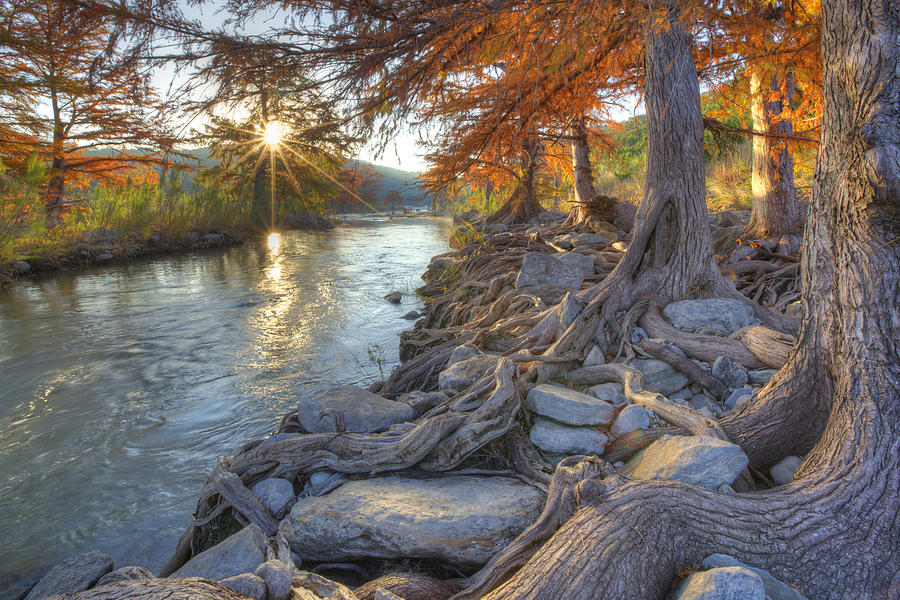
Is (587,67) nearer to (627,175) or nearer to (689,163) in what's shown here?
(689,163)

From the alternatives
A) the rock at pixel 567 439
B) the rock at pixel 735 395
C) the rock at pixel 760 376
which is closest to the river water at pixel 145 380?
the rock at pixel 567 439

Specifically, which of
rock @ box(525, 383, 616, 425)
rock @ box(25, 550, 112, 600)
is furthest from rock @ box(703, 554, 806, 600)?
rock @ box(25, 550, 112, 600)

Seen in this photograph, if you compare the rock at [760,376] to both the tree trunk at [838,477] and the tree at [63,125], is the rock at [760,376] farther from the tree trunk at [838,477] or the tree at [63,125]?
the tree at [63,125]

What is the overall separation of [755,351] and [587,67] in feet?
9.67

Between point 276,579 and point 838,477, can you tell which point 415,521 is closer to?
point 276,579

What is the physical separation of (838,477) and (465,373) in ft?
6.98

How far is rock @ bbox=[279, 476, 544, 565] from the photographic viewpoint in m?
1.99

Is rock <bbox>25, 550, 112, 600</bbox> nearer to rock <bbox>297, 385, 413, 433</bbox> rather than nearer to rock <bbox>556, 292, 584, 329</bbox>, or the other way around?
rock <bbox>297, 385, 413, 433</bbox>

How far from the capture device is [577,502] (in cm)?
176

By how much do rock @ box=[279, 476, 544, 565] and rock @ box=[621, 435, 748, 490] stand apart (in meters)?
0.54

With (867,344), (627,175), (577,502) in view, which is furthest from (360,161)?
(627,175)

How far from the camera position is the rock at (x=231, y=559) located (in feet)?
6.22

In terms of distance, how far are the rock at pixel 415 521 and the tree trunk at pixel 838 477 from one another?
48cm

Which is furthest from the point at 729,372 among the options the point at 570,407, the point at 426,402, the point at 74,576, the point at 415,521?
the point at 74,576
